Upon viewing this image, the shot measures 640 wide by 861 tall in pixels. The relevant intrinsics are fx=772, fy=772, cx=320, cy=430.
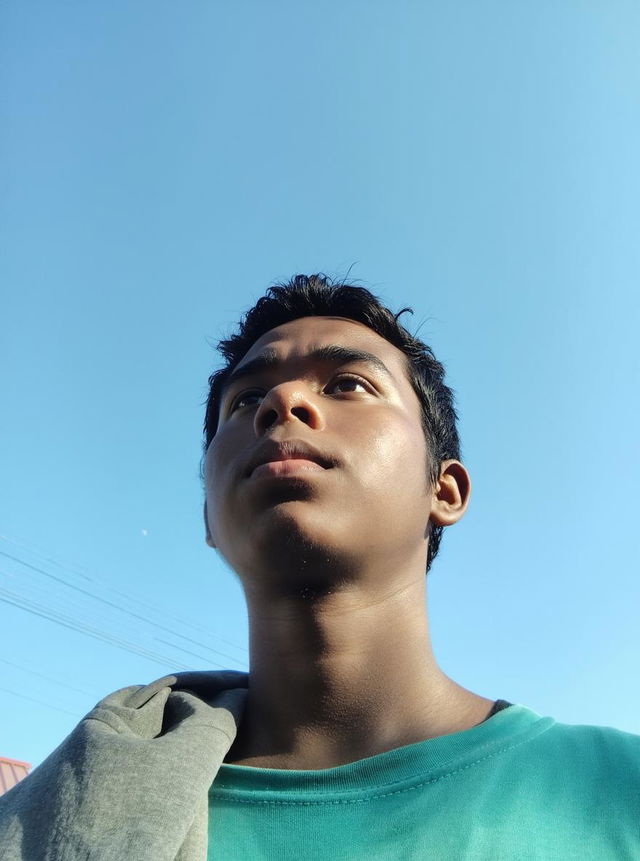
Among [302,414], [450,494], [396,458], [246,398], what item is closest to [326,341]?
[246,398]

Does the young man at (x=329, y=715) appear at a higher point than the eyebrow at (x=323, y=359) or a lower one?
lower

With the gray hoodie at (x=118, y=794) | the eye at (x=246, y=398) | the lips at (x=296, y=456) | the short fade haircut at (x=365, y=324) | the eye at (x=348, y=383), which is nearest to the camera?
the gray hoodie at (x=118, y=794)

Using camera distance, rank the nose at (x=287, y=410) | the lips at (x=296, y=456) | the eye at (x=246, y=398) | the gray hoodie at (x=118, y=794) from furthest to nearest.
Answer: the eye at (x=246, y=398)
the nose at (x=287, y=410)
the lips at (x=296, y=456)
the gray hoodie at (x=118, y=794)

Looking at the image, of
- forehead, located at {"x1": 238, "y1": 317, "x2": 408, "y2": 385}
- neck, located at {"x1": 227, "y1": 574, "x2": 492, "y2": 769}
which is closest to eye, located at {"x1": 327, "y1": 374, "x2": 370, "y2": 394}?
forehead, located at {"x1": 238, "y1": 317, "x2": 408, "y2": 385}

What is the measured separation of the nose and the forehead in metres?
0.28

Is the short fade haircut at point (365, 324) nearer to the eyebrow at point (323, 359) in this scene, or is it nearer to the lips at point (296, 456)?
the eyebrow at point (323, 359)

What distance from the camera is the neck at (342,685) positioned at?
1895 mm

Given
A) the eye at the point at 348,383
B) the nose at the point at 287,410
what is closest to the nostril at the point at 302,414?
the nose at the point at 287,410

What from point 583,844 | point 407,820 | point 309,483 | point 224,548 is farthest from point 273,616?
point 583,844

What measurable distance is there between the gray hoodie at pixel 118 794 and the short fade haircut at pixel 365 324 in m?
1.20

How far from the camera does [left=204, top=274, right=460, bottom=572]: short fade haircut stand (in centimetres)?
271

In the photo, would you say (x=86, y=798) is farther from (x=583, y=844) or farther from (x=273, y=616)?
(x=583, y=844)

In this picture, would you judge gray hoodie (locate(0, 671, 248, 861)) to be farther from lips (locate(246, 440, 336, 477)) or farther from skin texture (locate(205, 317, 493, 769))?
lips (locate(246, 440, 336, 477))

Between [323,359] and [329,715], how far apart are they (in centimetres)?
103
